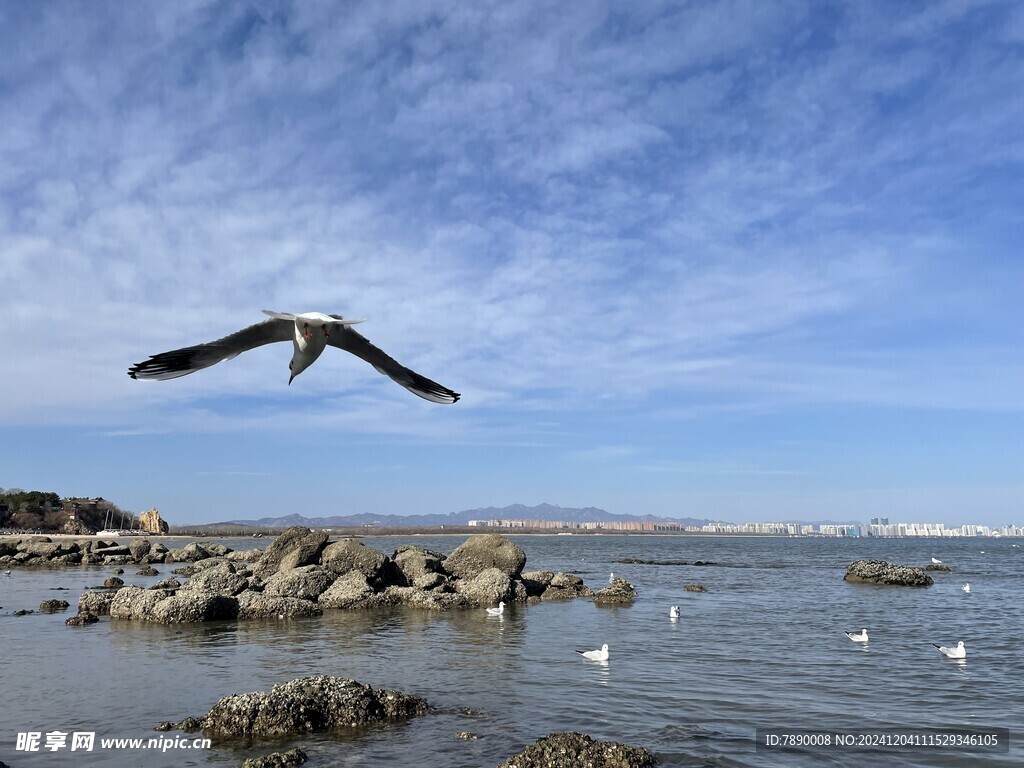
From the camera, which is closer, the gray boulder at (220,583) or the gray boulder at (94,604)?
the gray boulder at (94,604)

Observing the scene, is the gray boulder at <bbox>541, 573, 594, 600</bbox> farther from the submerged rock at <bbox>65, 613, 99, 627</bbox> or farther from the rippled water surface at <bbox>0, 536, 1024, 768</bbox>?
the submerged rock at <bbox>65, 613, 99, 627</bbox>

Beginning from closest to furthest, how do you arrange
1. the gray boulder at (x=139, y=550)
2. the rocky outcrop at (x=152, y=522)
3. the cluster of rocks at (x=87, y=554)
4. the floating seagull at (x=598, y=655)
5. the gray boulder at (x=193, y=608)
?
the floating seagull at (x=598, y=655)
the gray boulder at (x=193, y=608)
the cluster of rocks at (x=87, y=554)
the gray boulder at (x=139, y=550)
the rocky outcrop at (x=152, y=522)

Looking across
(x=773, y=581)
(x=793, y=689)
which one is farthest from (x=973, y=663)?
(x=773, y=581)

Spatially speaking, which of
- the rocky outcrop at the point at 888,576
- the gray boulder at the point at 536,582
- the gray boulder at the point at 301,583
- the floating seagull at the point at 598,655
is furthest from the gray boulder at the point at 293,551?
the rocky outcrop at the point at 888,576

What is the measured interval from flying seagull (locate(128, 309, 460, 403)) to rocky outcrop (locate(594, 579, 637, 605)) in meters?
24.4

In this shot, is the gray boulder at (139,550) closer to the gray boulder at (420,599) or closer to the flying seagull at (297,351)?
the gray boulder at (420,599)

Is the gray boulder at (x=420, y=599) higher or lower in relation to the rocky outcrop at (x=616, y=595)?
higher

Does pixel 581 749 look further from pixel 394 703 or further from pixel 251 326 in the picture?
pixel 251 326

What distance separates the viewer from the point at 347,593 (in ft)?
83.3

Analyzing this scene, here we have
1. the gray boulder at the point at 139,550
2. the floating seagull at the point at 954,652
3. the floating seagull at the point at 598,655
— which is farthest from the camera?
the gray boulder at the point at 139,550

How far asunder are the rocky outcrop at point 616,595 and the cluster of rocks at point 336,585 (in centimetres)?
6

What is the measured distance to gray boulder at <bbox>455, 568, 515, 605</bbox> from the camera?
26.5m

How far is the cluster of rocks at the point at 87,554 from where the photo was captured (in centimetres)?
5406

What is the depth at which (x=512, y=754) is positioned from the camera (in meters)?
9.72
